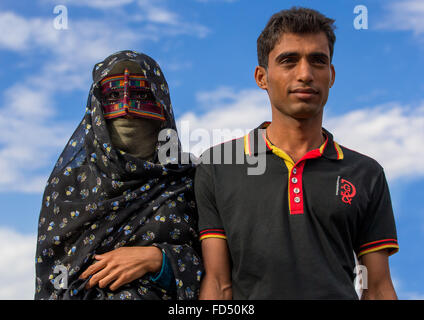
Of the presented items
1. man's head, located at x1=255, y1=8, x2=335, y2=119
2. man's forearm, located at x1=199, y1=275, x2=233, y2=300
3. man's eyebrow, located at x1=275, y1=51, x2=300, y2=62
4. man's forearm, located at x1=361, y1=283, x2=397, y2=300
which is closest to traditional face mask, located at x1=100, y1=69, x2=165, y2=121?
man's head, located at x1=255, y1=8, x2=335, y2=119

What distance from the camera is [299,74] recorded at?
362 cm

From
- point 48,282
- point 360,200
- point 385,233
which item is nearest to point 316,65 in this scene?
point 360,200

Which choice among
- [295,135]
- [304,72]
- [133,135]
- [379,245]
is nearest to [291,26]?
[304,72]

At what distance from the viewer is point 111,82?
14.2 ft

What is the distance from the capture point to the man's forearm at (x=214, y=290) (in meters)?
3.61

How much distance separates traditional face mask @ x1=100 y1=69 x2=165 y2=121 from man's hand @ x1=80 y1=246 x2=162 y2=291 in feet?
3.79

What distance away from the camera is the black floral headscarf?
148 inches

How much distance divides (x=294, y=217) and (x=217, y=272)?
0.69 meters

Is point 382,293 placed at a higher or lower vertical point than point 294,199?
lower

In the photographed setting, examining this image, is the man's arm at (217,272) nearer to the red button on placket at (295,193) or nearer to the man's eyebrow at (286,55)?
the red button on placket at (295,193)

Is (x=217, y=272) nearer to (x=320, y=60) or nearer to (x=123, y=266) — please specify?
(x=123, y=266)

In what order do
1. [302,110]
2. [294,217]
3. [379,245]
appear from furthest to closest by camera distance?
[379,245] → [302,110] → [294,217]
